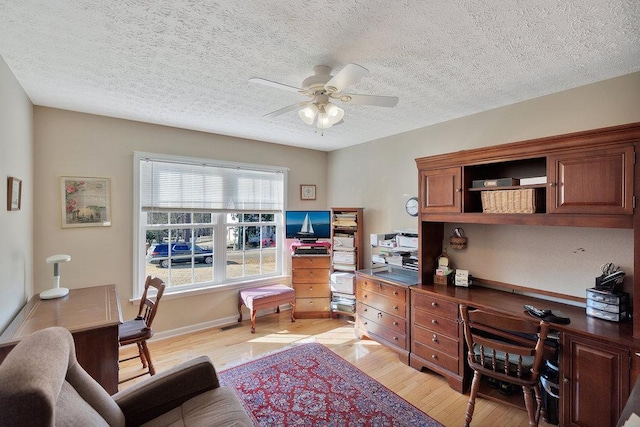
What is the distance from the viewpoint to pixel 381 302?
10.2ft

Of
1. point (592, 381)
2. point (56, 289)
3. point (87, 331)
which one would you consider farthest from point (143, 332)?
point (592, 381)

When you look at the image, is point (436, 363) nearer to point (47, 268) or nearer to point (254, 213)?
point (254, 213)

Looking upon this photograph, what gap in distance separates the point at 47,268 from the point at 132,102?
71.2 inches

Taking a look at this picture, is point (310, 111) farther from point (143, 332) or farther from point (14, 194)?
point (143, 332)

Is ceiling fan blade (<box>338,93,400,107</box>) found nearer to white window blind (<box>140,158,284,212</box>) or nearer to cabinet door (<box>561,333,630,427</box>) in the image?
cabinet door (<box>561,333,630,427</box>)

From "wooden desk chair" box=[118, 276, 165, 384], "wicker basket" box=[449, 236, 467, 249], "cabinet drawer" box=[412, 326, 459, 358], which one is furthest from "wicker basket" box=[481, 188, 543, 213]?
"wooden desk chair" box=[118, 276, 165, 384]

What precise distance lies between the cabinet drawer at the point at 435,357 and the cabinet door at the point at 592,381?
0.73 m

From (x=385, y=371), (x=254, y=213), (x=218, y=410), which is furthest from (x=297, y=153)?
(x=218, y=410)

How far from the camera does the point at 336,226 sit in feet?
13.4

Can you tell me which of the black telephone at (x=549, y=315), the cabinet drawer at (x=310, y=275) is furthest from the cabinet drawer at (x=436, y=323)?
the cabinet drawer at (x=310, y=275)

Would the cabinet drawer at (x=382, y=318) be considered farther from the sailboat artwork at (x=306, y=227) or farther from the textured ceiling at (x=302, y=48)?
the textured ceiling at (x=302, y=48)

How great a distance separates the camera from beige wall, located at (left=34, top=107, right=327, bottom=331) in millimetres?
2754

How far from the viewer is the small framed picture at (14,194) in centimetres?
195

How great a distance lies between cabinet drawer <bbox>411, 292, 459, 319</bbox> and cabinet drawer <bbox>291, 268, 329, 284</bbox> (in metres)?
1.52
